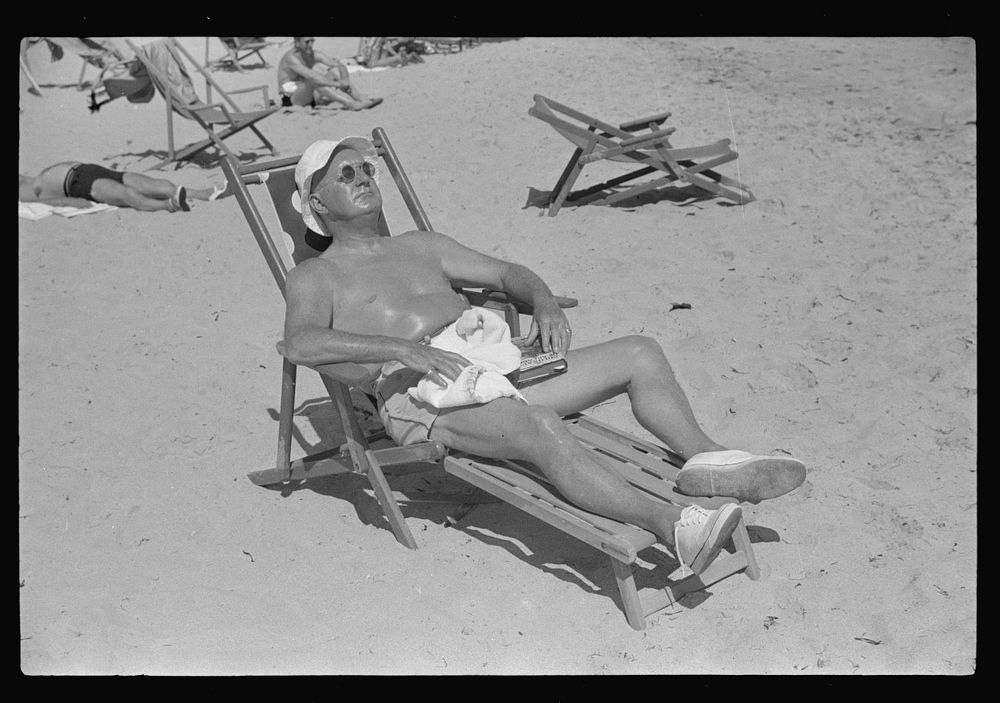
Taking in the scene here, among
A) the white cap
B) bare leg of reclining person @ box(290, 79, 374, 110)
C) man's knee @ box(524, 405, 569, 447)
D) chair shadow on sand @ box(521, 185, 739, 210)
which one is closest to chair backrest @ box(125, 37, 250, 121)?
bare leg of reclining person @ box(290, 79, 374, 110)

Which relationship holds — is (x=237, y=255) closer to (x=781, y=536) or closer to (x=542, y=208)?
(x=542, y=208)

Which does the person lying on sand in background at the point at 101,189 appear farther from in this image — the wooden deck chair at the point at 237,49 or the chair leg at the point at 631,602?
the wooden deck chair at the point at 237,49

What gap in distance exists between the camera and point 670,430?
3.67 m

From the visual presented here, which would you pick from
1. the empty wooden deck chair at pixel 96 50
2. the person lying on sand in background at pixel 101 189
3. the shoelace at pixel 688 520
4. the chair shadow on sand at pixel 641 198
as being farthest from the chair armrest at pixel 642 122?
the empty wooden deck chair at pixel 96 50

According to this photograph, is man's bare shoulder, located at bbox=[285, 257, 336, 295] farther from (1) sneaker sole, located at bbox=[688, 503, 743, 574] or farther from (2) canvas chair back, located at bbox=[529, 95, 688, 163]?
(2) canvas chair back, located at bbox=[529, 95, 688, 163]

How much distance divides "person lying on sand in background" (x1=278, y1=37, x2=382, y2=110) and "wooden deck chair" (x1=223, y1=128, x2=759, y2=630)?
597 cm

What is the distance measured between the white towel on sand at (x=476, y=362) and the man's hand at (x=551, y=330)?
19 centimetres

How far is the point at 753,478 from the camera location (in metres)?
3.36

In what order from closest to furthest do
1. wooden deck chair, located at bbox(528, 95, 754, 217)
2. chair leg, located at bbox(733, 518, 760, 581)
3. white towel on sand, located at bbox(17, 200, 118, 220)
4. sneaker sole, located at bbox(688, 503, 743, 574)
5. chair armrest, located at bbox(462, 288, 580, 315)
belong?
1. sneaker sole, located at bbox(688, 503, 743, 574)
2. chair leg, located at bbox(733, 518, 760, 581)
3. chair armrest, located at bbox(462, 288, 580, 315)
4. wooden deck chair, located at bbox(528, 95, 754, 217)
5. white towel on sand, located at bbox(17, 200, 118, 220)

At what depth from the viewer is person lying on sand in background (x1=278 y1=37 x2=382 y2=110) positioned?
10.3m

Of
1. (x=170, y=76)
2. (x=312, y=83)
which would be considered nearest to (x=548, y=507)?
(x=170, y=76)

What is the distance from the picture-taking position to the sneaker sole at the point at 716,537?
3105 mm

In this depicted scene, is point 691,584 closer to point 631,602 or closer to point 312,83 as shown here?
point 631,602

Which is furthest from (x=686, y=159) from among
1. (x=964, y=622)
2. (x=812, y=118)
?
(x=964, y=622)
